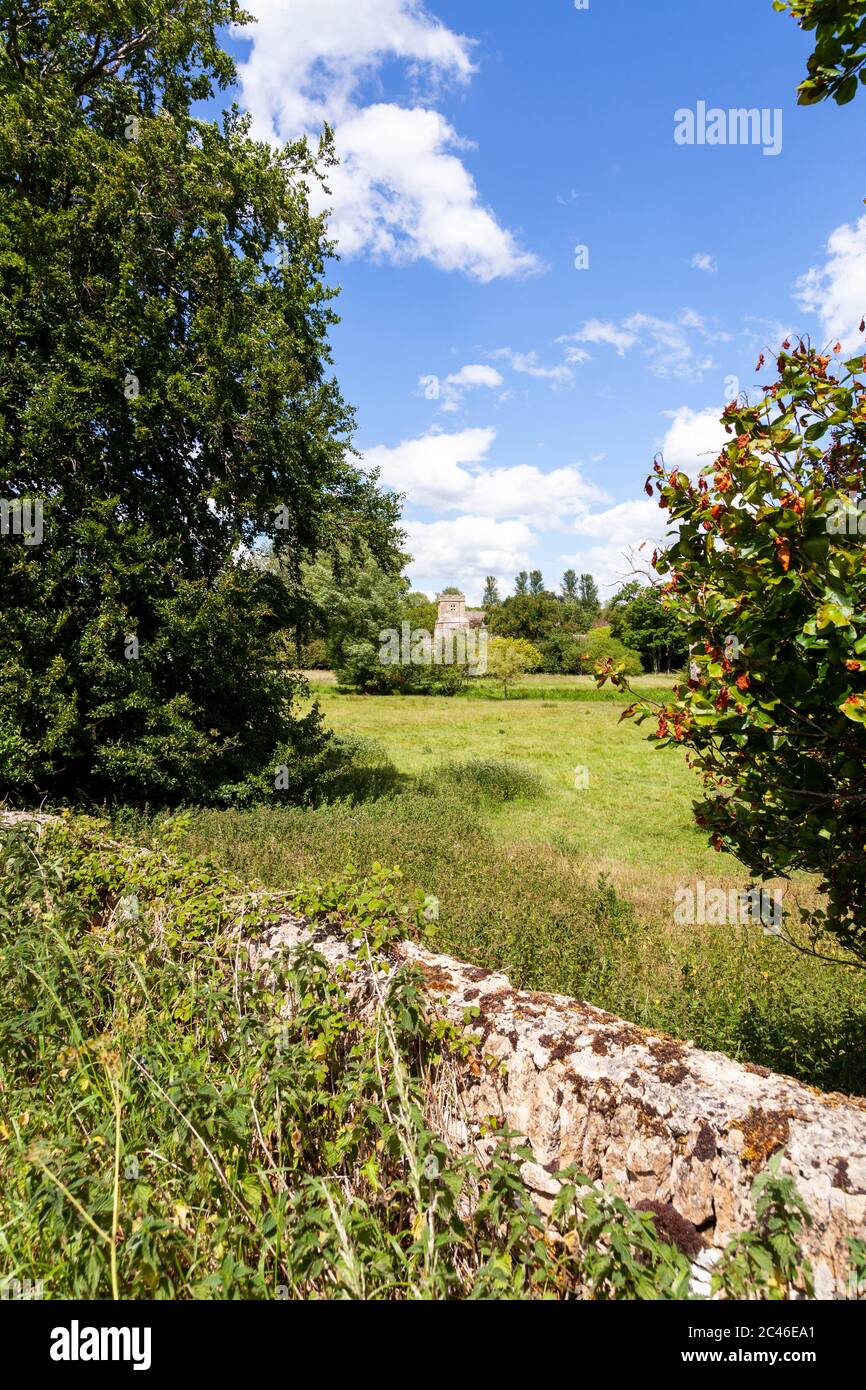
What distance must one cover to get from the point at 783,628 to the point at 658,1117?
2.37m

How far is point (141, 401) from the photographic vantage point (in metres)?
9.62

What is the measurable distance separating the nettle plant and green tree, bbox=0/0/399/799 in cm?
897

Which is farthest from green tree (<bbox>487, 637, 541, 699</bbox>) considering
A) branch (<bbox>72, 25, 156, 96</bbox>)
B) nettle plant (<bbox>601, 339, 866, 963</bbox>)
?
nettle plant (<bbox>601, 339, 866, 963</bbox>)

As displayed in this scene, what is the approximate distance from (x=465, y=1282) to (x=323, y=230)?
52.6 ft

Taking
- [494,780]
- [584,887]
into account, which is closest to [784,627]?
[584,887]

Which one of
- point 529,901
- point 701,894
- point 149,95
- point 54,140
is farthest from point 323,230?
point 701,894

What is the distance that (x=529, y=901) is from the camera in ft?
25.4

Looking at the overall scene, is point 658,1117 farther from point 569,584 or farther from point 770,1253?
point 569,584

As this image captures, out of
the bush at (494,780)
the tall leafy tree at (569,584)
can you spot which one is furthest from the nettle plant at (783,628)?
the tall leafy tree at (569,584)

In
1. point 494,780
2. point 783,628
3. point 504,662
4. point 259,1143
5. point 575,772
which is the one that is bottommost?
point 575,772

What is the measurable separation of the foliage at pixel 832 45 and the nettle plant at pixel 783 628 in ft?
3.43

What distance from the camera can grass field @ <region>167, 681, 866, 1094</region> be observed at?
5160 millimetres

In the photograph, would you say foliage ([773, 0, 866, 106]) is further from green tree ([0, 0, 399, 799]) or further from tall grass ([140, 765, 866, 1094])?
green tree ([0, 0, 399, 799])
